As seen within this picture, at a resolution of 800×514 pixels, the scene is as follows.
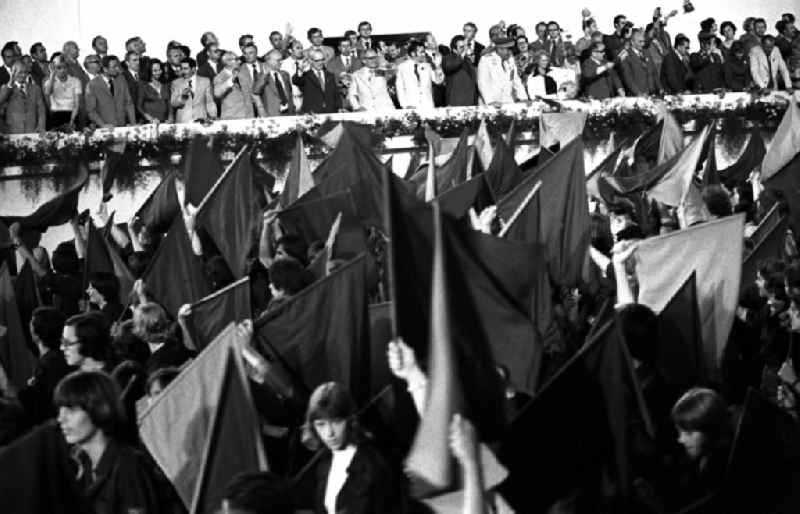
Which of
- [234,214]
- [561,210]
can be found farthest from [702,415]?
[234,214]

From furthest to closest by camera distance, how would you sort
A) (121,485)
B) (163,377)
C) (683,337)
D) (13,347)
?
1. (13,347)
2. (683,337)
3. (163,377)
4. (121,485)

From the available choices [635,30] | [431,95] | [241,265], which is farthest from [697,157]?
[635,30]

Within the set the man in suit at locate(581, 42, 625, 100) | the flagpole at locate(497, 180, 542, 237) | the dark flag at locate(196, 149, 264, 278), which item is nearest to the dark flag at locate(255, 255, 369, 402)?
the flagpole at locate(497, 180, 542, 237)

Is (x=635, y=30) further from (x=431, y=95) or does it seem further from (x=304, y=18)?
(x=304, y=18)

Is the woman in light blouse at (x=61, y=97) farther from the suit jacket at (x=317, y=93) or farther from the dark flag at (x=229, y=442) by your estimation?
the dark flag at (x=229, y=442)

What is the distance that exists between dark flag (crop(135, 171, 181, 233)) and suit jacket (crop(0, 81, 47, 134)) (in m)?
6.70

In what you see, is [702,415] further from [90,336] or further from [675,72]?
[675,72]

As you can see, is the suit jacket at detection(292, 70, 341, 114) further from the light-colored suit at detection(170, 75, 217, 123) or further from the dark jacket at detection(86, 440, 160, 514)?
the dark jacket at detection(86, 440, 160, 514)

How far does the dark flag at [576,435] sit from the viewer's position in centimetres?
507

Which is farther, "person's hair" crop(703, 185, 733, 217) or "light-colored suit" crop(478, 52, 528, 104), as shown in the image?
"light-colored suit" crop(478, 52, 528, 104)

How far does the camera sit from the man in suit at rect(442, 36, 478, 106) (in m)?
20.1

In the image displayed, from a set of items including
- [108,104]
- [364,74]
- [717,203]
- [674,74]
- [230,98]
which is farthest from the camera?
[674,74]

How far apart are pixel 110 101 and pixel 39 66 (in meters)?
1.25

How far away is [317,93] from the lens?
1955 cm
